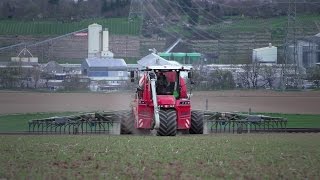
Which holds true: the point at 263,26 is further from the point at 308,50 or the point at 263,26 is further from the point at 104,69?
the point at 104,69

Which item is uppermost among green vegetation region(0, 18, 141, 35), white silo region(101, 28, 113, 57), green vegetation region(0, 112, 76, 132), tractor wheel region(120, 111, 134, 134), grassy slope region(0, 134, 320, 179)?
green vegetation region(0, 18, 141, 35)

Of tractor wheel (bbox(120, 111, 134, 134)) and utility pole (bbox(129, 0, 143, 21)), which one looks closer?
tractor wheel (bbox(120, 111, 134, 134))

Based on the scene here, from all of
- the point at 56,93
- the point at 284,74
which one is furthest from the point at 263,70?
the point at 56,93

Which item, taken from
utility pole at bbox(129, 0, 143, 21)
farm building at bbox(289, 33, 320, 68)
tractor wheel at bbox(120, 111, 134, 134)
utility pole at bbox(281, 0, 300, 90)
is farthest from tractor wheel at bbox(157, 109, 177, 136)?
farm building at bbox(289, 33, 320, 68)

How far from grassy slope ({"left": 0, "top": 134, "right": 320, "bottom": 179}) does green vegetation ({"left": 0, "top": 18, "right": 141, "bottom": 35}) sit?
1147 inches

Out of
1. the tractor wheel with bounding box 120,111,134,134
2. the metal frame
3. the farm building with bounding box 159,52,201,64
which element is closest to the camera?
the tractor wheel with bounding box 120,111,134,134

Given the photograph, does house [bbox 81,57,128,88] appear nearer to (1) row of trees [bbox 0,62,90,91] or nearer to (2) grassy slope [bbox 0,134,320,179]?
(1) row of trees [bbox 0,62,90,91]

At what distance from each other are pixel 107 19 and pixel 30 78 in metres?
5.94

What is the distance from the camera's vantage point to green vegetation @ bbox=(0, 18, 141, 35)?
1644 inches

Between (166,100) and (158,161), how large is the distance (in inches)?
356

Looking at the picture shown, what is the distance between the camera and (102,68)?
39469 mm

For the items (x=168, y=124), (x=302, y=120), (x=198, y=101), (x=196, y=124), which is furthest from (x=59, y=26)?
(x=168, y=124)

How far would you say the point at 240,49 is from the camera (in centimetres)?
4291

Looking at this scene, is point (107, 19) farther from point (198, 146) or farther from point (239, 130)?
point (198, 146)
